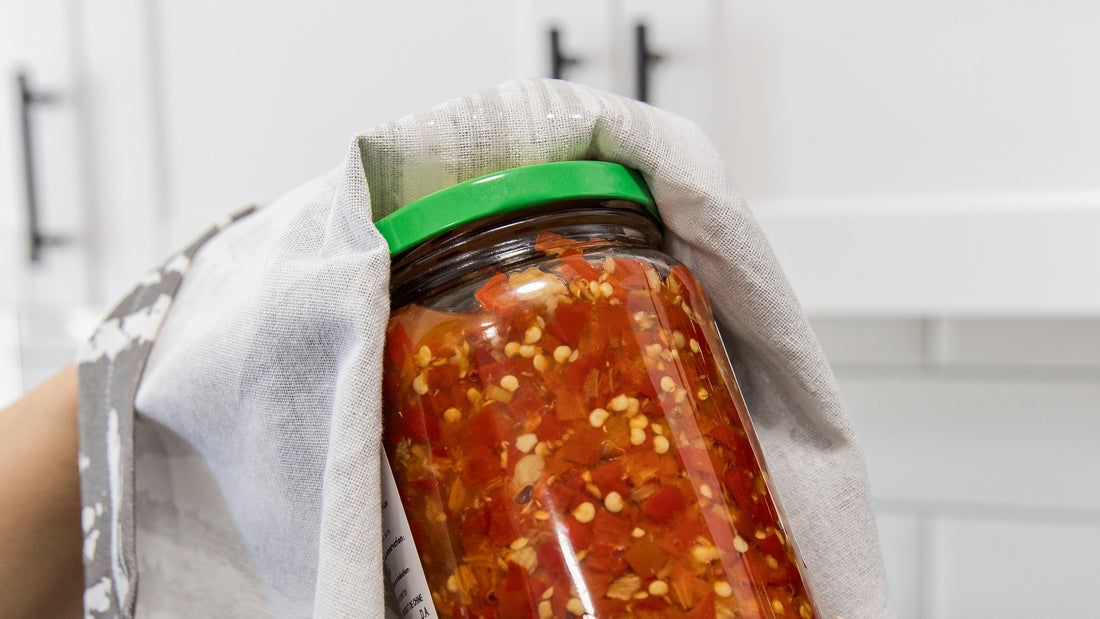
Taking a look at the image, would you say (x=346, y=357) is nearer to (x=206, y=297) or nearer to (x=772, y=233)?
(x=206, y=297)

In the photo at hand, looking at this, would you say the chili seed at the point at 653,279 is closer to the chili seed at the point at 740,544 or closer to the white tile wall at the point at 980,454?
the chili seed at the point at 740,544

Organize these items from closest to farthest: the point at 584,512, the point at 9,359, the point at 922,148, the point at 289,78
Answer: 1. the point at 584,512
2. the point at 922,148
3. the point at 289,78
4. the point at 9,359

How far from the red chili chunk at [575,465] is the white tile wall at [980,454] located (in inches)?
21.1

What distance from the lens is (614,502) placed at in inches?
8.3

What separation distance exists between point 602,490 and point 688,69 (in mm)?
446

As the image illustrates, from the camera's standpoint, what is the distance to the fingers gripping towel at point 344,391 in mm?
224

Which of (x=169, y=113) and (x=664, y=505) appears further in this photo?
(x=169, y=113)

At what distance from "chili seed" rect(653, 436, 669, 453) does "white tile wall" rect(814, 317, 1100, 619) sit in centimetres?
55

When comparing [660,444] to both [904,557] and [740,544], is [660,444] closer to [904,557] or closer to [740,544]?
[740,544]

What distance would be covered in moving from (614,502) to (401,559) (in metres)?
0.07

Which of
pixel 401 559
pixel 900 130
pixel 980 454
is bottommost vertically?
pixel 980 454

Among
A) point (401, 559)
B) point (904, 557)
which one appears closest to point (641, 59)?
point (401, 559)

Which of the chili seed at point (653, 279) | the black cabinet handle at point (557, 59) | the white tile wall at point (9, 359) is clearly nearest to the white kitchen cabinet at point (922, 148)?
the black cabinet handle at point (557, 59)

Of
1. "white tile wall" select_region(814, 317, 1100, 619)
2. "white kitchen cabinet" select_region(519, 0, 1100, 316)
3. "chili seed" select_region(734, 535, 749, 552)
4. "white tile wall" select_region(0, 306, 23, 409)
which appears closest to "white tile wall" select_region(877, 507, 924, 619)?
"white tile wall" select_region(814, 317, 1100, 619)
